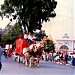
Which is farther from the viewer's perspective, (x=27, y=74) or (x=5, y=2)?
(x=5, y=2)

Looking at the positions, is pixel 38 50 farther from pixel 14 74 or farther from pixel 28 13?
pixel 28 13

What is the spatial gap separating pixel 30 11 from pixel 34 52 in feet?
58.3

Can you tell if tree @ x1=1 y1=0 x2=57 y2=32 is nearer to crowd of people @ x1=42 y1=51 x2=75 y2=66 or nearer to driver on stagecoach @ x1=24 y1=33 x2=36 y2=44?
crowd of people @ x1=42 y1=51 x2=75 y2=66

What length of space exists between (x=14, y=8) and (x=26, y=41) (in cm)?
1721

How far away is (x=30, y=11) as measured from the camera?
37.6 meters

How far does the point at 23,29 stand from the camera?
39.4 metres

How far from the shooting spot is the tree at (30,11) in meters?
37.4

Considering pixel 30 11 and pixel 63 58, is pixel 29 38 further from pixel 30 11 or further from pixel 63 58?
pixel 30 11

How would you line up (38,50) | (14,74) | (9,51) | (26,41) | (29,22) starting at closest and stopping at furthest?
1. (14,74)
2. (38,50)
3. (26,41)
4. (29,22)
5. (9,51)

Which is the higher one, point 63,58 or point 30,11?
point 30,11

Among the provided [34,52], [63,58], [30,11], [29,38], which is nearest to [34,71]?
[34,52]

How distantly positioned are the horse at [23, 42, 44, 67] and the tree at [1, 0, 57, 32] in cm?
1639

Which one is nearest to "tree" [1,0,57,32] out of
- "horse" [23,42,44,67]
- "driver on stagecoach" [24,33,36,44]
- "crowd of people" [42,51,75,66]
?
"crowd of people" [42,51,75,66]

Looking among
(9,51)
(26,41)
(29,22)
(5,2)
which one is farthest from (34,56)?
(9,51)
